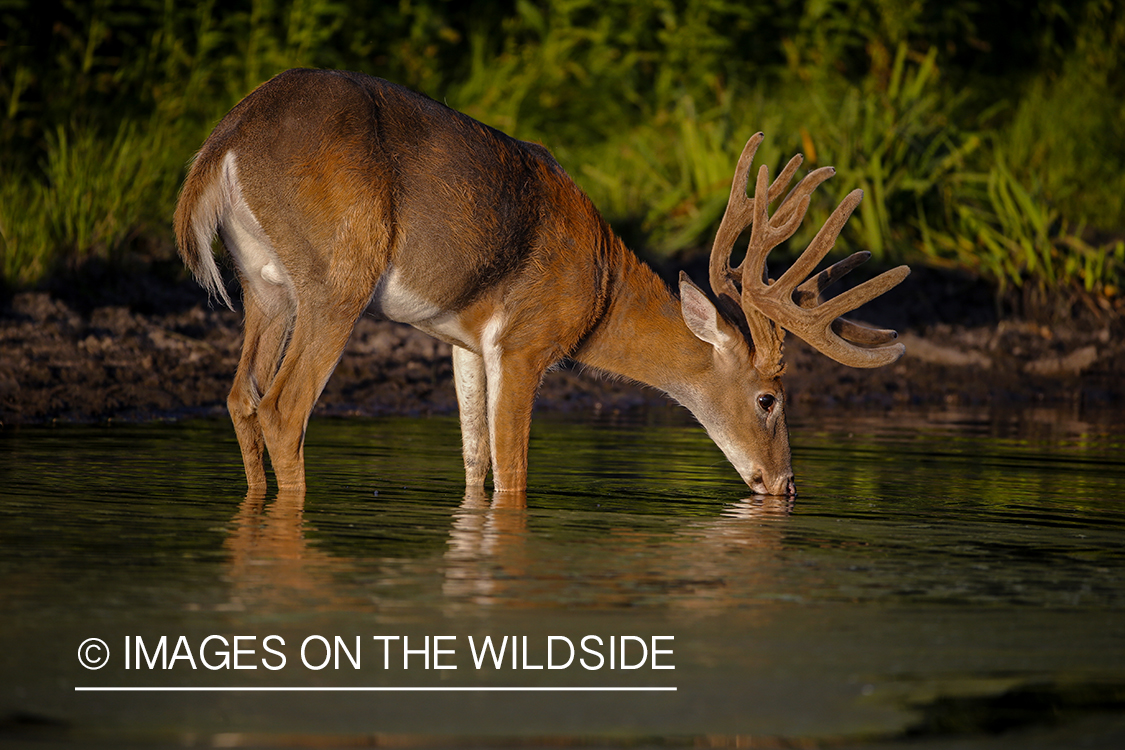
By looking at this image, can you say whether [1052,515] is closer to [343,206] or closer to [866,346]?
[866,346]

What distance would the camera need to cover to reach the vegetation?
13969mm

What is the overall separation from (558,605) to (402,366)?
23.8 ft

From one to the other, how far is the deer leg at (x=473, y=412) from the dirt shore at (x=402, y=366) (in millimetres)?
1107

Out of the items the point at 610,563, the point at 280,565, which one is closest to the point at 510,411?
the point at 610,563

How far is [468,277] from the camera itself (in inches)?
292

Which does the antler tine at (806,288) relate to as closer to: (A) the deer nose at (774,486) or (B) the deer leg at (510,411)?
(A) the deer nose at (774,486)

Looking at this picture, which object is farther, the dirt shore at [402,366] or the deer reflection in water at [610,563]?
the dirt shore at [402,366]

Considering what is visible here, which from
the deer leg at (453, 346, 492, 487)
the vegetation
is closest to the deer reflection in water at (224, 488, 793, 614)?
the deer leg at (453, 346, 492, 487)

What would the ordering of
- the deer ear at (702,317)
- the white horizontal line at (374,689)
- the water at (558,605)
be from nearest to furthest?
1. the water at (558,605)
2. the white horizontal line at (374,689)
3. the deer ear at (702,317)

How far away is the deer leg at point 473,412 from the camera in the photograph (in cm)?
801

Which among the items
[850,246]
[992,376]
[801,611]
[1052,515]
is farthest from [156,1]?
[801,611]

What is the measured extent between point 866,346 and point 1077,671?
404cm

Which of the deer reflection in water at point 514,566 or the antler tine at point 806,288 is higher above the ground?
the antler tine at point 806,288

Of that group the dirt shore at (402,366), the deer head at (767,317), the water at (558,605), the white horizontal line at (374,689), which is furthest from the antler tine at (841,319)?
the white horizontal line at (374,689)
